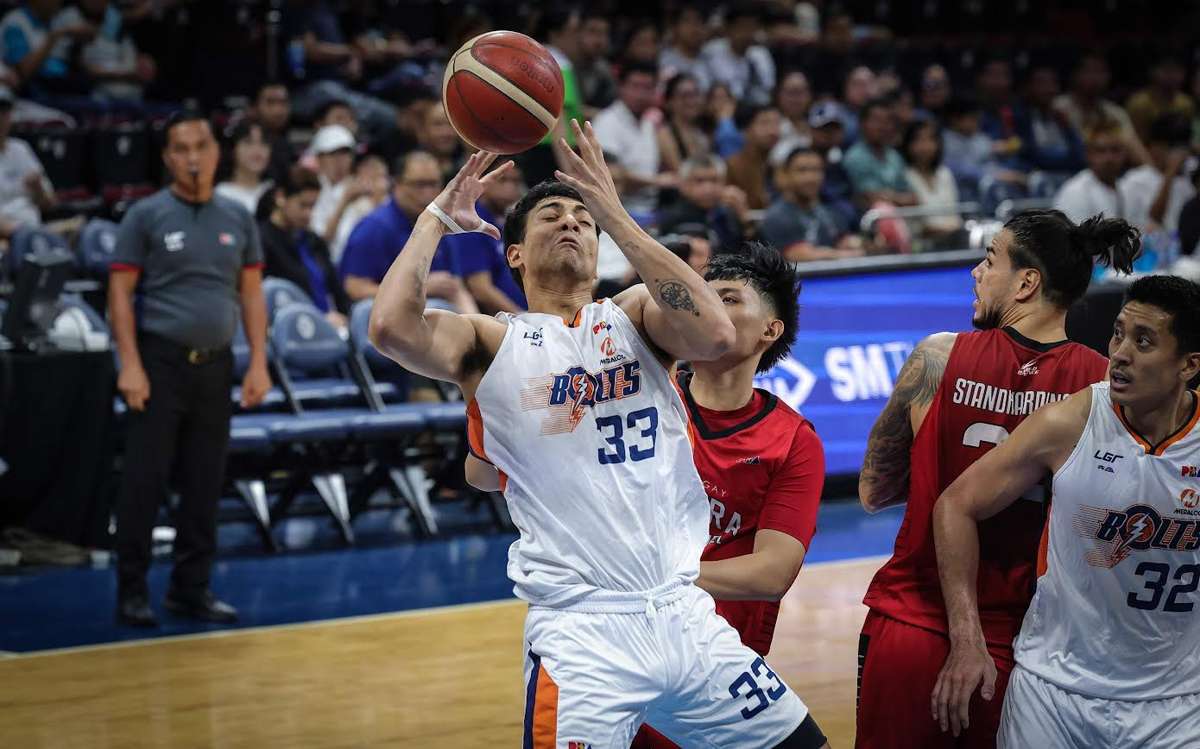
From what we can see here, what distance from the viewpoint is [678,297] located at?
394 centimetres

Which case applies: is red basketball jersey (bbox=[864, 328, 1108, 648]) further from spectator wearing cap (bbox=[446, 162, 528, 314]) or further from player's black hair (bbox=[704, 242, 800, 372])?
spectator wearing cap (bbox=[446, 162, 528, 314])

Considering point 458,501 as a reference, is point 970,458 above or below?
above

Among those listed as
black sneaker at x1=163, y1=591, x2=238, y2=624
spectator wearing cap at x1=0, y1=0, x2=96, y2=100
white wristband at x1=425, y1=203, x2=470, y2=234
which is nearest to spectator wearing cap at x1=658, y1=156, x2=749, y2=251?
black sneaker at x1=163, y1=591, x2=238, y2=624

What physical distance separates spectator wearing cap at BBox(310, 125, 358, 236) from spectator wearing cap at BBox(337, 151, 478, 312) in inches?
67.8

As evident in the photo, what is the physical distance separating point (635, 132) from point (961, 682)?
9680 mm

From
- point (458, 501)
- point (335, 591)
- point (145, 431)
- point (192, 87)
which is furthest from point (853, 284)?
point (192, 87)

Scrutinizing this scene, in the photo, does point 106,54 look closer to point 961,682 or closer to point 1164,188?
point 1164,188

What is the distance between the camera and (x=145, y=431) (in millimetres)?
7871

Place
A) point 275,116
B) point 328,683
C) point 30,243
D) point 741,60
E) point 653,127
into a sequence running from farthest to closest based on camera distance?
point 741,60 < point 653,127 < point 275,116 < point 30,243 < point 328,683

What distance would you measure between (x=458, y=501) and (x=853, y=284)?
293 cm

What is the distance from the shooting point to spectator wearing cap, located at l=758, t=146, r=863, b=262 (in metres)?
11.4

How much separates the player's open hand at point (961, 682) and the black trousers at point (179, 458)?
4.78m

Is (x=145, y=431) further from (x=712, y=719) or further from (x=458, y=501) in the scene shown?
(x=712, y=719)

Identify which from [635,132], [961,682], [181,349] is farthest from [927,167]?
[961,682]
